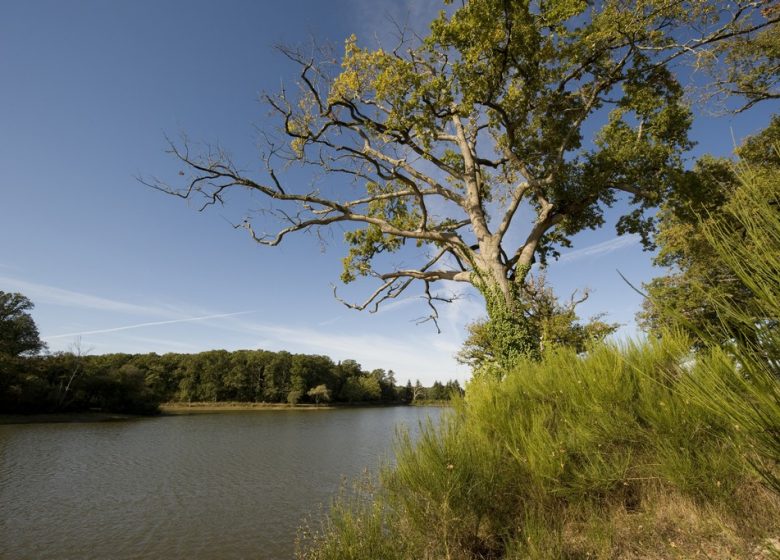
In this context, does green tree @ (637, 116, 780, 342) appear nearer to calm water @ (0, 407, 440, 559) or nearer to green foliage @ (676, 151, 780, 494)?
green foliage @ (676, 151, 780, 494)

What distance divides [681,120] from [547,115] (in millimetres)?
3432

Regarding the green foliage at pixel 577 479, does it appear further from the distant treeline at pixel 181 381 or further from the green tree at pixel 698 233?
the distant treeline at pixel 181 381

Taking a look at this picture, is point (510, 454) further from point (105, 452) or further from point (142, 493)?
point (105, 452)

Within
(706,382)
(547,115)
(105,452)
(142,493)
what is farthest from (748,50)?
(105,452)

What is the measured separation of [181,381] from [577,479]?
87.8 metres

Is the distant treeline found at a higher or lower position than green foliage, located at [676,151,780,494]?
higher

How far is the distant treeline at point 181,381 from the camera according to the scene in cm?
3931

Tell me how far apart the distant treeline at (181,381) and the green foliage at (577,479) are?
4514 centimetres

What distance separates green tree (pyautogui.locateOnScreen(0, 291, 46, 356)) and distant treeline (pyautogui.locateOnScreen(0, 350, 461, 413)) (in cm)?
449

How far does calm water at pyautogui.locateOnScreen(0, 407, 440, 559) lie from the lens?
8.50m

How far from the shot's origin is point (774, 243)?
1.31 m

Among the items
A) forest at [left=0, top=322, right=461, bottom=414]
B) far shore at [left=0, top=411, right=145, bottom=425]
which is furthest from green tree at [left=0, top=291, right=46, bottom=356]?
far shore at [left=0, top=411, right=145, bottom=425]

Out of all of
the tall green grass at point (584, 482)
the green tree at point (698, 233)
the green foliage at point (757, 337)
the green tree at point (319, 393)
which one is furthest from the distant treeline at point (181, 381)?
the green foliage at point (757, 337)

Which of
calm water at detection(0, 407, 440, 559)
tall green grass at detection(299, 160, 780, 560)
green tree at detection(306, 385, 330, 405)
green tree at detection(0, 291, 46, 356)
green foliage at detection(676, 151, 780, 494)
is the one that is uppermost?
green tree at detection(0, 291, 46, 356)
